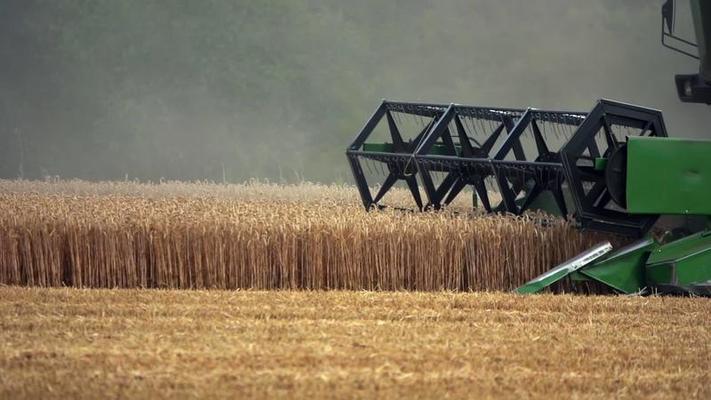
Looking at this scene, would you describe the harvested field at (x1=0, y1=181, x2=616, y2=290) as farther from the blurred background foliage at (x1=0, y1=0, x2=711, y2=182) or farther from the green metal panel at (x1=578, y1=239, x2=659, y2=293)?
the blurred background foliage at (x1=0, y1=0, x2=711, y2=182)

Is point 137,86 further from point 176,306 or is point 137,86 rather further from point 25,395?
point 25,395

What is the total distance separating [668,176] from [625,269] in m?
0.75

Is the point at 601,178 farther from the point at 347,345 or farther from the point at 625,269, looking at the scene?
the point at 347,345

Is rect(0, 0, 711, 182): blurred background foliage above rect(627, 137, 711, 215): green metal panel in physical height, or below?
above

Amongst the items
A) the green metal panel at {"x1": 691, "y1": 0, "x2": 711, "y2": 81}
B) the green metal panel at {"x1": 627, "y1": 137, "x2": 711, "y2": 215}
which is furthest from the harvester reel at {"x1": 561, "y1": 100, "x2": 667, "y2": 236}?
the green metal panel at {"x1": 691, "y1": 0, "x2": 711, "y2": 81}

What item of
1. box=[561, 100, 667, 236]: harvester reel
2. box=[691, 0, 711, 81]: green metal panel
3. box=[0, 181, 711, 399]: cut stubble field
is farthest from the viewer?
box=[691, 0, 711, 81]: green metal panel

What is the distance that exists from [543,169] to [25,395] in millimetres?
5891

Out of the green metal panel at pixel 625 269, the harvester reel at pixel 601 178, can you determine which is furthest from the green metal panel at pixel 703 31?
the green metal panel at pixel 625 269

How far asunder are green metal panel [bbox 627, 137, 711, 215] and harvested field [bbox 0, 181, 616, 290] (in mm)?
725

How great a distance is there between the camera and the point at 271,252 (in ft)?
30.8

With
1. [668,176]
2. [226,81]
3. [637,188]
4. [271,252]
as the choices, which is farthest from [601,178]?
[226,81]

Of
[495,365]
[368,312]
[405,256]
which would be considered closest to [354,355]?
[495,365]

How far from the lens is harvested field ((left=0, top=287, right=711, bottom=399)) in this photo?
550 cm

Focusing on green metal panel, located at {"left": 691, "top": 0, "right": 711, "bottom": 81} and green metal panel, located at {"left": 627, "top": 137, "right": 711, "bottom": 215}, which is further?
green metal panel, located at {"left": 691, "top": 0, "right": 711, "bottom": 81}
